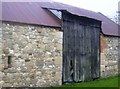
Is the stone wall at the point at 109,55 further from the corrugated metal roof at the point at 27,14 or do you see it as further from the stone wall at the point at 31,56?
the corrugated metal roof at the point at 27,14

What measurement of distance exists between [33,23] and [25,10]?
1262mm

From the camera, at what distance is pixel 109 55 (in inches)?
953

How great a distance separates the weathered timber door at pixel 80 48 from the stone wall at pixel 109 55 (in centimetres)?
71

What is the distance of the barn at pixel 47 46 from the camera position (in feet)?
50.4

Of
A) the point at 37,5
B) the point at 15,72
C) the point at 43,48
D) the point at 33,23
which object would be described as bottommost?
the point at 15,72

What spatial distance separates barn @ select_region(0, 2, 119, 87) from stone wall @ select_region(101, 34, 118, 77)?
0.22 ft

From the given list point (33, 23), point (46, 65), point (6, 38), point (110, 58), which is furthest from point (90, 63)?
point (6, 38)

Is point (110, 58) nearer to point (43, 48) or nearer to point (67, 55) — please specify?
point (67, 55)

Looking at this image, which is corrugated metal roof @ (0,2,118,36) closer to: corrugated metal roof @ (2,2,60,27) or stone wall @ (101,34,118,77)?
corrugated metal roof @ (2,2,60,27)

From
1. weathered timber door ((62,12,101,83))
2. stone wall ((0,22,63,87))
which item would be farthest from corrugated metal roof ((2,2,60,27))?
weathered timber door ((62,12,101,83))

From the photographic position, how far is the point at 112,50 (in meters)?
24.7

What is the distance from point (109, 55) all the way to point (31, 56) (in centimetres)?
907

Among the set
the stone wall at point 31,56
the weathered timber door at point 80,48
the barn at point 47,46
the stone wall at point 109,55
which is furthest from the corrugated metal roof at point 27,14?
the stone wall at point 109,55

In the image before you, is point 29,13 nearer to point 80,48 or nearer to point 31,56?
point 31,56
